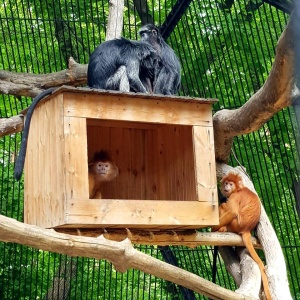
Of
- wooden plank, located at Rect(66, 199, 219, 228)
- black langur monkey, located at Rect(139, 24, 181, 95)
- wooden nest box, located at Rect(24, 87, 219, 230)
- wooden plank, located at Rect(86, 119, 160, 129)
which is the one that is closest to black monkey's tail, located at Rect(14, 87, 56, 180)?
wooden nest box, located at Rect(24, 87, 219, 230)

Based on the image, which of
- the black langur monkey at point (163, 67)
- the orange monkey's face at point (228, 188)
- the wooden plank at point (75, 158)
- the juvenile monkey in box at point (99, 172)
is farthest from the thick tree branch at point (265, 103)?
the wooden plank at point (75, 158)

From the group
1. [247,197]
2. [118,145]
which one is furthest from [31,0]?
[247,197]

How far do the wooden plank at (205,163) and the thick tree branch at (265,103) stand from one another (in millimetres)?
334

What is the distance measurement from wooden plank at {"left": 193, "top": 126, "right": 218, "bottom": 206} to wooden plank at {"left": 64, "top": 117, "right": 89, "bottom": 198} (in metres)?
0.85

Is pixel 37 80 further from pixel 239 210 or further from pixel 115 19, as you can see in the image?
pixel 239 210

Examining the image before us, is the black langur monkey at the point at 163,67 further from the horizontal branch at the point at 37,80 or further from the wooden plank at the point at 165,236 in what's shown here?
the wooden plank at the point at 165,236

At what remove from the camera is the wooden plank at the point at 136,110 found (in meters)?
4.95

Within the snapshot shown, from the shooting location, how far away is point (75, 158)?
485cm

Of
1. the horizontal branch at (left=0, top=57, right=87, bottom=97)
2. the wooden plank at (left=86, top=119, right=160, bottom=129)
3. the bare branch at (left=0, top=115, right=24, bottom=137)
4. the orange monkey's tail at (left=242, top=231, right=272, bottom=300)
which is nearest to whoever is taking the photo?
the orange monkey's tail at (left=242, top=231, right=272, bottom=300)

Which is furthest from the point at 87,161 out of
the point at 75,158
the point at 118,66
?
the point at 118,66

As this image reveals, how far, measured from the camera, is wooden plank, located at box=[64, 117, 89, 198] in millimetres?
4797

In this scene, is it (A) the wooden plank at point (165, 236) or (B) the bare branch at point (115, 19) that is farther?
(B) the bare branch at point (115, 19)

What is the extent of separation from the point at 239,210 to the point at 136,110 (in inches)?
54.8

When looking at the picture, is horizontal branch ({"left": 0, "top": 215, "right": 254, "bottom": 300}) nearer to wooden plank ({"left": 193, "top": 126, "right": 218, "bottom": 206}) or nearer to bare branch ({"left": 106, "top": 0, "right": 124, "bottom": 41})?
wooden plank ({"left": 193, "top": 126, "right": 218, "bottom": 206})
